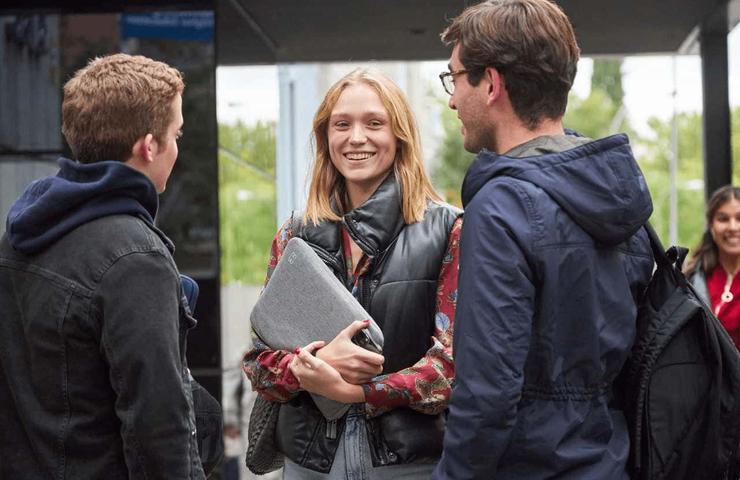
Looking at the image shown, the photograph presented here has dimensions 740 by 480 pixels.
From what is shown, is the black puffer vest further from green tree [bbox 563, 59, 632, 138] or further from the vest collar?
green tree [bbox 563, 59, 632, 138]

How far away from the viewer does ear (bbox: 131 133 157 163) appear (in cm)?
271

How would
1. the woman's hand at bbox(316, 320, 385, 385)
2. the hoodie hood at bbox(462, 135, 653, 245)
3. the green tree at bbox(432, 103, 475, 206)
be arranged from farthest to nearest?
the green tree at bbox(432, 103, 475, 206), the woman's hand at bbox(316, 320, 385, 385), the hoodie hood at bbox(462, 135, 653, 245)

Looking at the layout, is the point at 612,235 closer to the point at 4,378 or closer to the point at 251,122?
the point at 4,378

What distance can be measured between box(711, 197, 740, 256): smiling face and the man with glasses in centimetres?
458

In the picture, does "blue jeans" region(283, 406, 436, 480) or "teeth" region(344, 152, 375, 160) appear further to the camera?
"teeth" region(344, 152, 375, 160)

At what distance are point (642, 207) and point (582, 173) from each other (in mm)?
167

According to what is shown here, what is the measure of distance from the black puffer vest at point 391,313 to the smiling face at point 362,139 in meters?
0.16

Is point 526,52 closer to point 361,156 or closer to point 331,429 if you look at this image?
point 361,156

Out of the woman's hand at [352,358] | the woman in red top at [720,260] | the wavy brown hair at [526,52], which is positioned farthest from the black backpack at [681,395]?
the woman in red top at [720,260]

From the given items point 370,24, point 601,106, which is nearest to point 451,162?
point 601,106

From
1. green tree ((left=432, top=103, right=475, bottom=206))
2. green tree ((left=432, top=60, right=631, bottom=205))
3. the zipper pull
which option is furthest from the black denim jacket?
green tree ((left=432, top=103, right=475, bottom=206))

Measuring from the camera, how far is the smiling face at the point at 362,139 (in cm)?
340

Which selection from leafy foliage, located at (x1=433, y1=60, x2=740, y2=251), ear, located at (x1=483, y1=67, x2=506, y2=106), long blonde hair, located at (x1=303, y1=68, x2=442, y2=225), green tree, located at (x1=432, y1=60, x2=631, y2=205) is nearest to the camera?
ear, located at (x1=483, y1=67, x2=506, y2=106)

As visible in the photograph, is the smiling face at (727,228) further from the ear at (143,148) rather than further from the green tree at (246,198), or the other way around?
the ear at (143,148)
